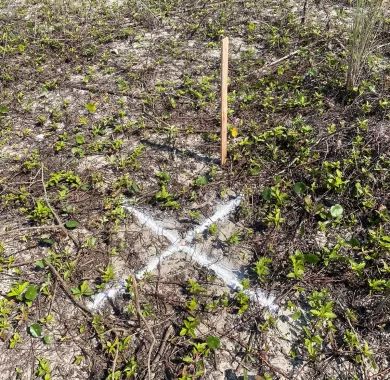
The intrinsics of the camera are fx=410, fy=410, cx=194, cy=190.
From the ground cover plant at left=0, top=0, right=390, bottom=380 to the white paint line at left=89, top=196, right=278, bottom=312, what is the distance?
2 centimetres

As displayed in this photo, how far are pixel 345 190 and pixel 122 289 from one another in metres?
1.66

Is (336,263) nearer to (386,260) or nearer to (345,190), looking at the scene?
(386,260)

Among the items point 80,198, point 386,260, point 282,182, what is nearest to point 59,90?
point 80,198

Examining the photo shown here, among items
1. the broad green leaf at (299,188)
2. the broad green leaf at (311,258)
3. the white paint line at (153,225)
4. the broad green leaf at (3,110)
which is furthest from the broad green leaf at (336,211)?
the broad green leaf at (3,110)

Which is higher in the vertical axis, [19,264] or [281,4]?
[281,4]

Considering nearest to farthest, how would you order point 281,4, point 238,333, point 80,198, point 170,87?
1. point 238,333
2. point 80,198
3. point 170,87
4. point 281,4

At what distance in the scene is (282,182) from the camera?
3004 millimetres

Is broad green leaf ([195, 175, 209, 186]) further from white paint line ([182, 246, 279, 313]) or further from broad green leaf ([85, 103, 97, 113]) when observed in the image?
broad green leaf ([85, 103, 97, 113])

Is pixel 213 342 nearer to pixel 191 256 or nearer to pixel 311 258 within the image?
pixel 191 256

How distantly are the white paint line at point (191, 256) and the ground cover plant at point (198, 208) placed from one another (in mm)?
21

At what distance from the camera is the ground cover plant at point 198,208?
7.18 ft

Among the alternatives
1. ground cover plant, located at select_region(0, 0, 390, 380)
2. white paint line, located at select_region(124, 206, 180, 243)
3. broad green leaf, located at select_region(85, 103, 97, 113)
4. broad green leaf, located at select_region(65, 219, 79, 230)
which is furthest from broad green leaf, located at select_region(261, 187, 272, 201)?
broad green leaf, located at select_region(85, 103, 97, 113)

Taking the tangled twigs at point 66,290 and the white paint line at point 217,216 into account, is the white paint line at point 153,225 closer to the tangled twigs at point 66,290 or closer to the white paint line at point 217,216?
the white paint line at point 217,216

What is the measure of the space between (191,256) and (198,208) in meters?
0.42
